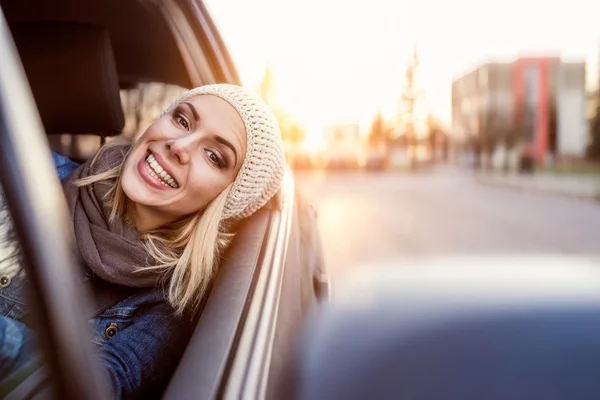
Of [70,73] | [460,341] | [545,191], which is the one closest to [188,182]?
[70,73]

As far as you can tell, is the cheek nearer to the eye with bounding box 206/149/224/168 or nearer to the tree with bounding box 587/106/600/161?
the eye with bounding box 206/149/224/168

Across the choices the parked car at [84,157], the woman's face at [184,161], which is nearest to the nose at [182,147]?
the woman's face at [184,161]

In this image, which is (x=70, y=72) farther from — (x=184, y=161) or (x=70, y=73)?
(x=184, y=161)

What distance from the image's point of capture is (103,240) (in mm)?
1791

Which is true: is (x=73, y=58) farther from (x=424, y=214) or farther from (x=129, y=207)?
(x=424, y=214)

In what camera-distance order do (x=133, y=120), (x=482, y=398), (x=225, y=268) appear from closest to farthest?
1. (x=482, y=398)
2. (x=225, y=268)
3. (x=133, y=120)

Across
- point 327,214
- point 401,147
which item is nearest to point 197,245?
point 327,214

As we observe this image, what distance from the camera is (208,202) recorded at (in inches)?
86.0

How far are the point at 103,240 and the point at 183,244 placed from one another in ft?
1.02

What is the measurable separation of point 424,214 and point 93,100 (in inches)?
555

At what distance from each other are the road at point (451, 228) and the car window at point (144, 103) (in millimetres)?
4208

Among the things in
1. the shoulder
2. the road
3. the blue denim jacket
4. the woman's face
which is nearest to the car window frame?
the blue denim jacket

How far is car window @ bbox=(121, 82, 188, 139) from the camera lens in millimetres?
3102

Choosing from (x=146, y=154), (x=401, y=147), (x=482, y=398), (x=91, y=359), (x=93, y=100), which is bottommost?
(x=401, y=147)
